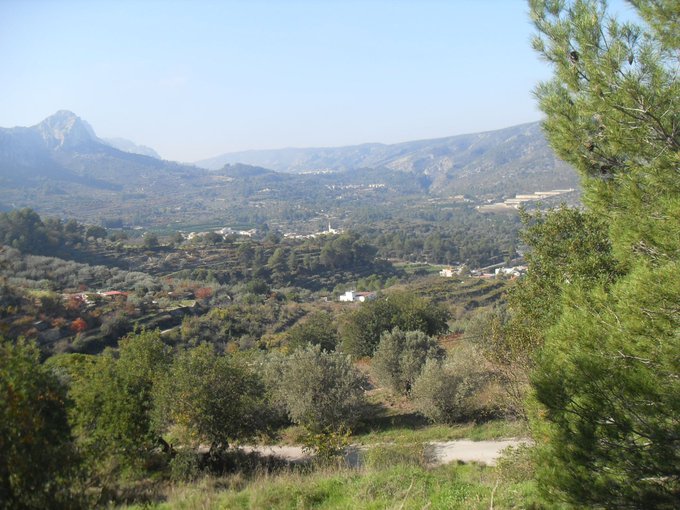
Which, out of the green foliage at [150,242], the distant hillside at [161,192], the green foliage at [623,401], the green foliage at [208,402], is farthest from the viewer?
the distant hillside at [161,192]

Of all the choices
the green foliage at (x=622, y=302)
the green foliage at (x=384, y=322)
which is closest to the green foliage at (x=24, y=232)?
the green foliage at (x=384, y=322)

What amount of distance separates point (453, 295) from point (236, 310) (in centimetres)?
2295

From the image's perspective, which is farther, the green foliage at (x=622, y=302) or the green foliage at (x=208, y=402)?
the green foliage at (x=208, y=402)

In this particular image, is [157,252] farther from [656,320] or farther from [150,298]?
[656,320]

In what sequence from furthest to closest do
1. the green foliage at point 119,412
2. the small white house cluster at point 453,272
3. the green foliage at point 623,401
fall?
the small white house cluster at point 453,272
the green foliage at point 119,412
the green foliage at point 623,401

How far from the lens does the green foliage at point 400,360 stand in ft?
51.7

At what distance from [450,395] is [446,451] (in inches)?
103

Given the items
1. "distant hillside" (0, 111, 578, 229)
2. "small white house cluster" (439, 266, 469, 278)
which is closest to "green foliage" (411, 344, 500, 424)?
"small white house cluster" (439, 266, 469, 278)

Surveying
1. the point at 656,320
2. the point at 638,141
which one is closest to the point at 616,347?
the point at 656,320

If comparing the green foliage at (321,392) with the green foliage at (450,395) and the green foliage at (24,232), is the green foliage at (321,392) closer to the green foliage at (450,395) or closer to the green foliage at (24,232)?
the green foliage at (450,395)

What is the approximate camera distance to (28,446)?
2885 mm

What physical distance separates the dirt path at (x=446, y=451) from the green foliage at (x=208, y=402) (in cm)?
128

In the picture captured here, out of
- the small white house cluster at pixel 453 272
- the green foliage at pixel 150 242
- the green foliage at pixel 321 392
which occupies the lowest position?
the small white house cluster at pixel 453 272

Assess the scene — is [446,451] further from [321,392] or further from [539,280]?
[539,280]
